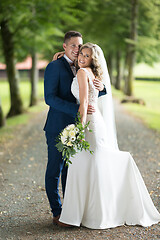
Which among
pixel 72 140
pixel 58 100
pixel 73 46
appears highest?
pixel 73 46

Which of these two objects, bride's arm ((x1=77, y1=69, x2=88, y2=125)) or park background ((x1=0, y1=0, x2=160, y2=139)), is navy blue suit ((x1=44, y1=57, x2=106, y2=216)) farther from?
park background ((x1=0, y1=0, x2=160, y2=139))

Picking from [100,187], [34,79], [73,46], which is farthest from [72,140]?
[34,79]

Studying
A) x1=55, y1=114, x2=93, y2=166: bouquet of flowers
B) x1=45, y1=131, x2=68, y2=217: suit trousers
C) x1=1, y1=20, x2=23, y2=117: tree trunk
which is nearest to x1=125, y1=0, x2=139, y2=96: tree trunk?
x1=1, y1=20, x2=23, y2=117: tree trunk

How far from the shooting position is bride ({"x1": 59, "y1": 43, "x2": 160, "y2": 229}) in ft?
13.7

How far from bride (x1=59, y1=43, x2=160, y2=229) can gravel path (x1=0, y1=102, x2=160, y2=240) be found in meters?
0.16

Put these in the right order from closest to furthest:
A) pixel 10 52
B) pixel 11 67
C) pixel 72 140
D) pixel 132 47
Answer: pixel 72 140
pixel 10 52
pixel 11 67
pixel 132 47

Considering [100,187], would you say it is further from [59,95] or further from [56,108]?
[59,95]

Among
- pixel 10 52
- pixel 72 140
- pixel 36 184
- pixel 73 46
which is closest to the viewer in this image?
pixel 72 140

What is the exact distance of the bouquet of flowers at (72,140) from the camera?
3920mm

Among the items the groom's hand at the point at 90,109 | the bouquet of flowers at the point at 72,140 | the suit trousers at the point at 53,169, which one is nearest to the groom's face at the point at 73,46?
the groom's hand at the point at 90,109

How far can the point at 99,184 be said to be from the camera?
13.9 feet

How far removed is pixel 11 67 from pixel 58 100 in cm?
1184

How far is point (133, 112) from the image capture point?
17281 millimetres

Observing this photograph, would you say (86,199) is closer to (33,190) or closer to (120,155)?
(120,155)
